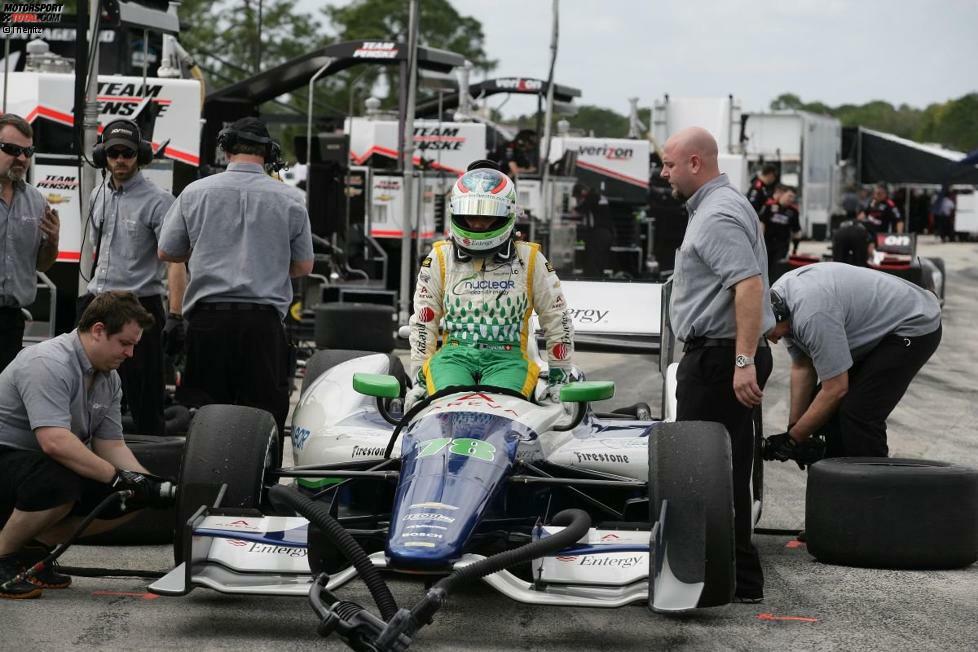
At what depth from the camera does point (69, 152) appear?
12891 millimetres

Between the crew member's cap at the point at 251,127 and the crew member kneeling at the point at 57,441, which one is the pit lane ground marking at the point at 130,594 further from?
the crew member's cap at the point at 251,127

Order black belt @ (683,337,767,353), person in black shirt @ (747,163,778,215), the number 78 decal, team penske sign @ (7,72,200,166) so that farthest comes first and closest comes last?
person in black shirt @ (747,163,778,215) → team penske sign @ (7,72,200,166) → black belt @ (683,337,767,353) → the number 78 decal

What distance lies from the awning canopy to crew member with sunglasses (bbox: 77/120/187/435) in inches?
1227

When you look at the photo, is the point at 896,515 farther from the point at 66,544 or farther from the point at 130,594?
the point at 66,544

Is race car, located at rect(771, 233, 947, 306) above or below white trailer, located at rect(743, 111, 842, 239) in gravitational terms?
below

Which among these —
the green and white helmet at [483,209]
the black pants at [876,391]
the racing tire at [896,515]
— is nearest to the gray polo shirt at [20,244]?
the green and white helmet at [483,209]

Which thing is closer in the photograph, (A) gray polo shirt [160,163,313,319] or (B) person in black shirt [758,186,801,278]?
(A) gray polo shirt [160,163,313,319]

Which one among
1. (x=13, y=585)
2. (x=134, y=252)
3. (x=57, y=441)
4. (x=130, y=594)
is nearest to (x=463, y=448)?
(x=130, y=594)

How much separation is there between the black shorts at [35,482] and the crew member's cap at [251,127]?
7.01 feet

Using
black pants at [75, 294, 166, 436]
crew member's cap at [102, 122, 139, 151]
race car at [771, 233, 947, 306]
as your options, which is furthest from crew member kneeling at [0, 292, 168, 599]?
race car at [771, 233, 947, 306]

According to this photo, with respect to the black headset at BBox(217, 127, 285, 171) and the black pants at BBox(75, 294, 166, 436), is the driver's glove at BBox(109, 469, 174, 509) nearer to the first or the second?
the black pants at BBox(75, 294, 166, 436)

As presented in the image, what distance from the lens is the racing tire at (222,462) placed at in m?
5.98

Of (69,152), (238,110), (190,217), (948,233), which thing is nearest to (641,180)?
(238,110)

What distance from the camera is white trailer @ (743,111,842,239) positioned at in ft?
131
